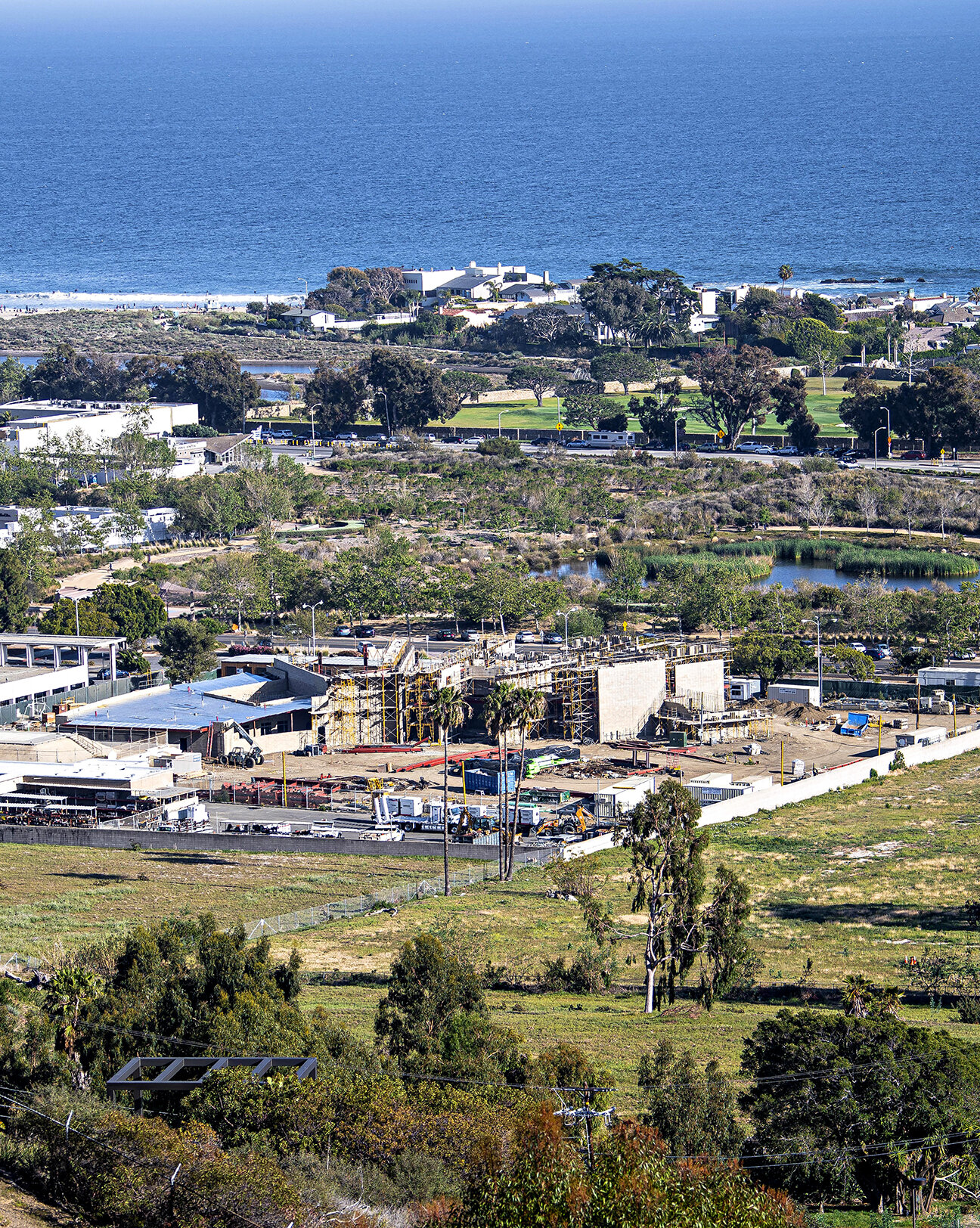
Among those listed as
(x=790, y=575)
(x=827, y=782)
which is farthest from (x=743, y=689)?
(x=790, y=575)

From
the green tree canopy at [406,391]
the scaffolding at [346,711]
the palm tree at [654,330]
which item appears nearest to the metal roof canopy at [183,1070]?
the scaffolding at [346,711]

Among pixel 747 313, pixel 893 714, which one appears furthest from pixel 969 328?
pixel 893 714

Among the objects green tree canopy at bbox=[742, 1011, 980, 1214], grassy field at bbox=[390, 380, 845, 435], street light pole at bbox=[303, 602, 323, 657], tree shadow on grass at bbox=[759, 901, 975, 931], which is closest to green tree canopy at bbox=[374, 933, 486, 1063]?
green tree canopy at bbox=[742, 1011, 980, 1214]

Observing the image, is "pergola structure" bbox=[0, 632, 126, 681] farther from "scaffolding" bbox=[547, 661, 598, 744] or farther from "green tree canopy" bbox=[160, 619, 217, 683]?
"scaffolding" bbox=[547, 661, 598, 744]

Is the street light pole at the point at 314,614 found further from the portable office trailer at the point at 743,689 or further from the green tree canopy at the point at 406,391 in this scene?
the green tree canopy at the point at 406,391

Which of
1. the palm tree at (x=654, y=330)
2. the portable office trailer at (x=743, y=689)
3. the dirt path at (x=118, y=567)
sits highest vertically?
the palm tree at (x=654, y=330)

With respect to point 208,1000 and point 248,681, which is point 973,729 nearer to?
→ point 248,681

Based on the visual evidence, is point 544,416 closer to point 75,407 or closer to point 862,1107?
point 75,407
